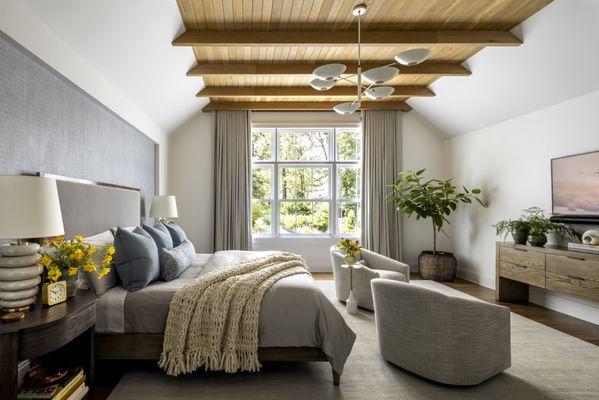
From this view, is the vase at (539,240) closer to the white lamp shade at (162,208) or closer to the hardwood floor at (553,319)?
the hardwood floor at (553,319)

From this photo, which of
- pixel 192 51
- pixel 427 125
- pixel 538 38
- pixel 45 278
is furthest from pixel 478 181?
pixel 45 278

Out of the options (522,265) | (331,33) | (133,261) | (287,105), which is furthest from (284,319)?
(287,105)

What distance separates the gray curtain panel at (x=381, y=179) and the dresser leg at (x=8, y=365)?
4.60 meters

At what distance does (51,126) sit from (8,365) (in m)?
1.61

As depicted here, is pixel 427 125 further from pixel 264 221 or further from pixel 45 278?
pixel 45 278

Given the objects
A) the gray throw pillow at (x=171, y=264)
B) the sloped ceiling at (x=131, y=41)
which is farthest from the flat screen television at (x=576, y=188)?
the sloped ceiling at (x=131, y=41)

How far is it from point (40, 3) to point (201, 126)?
3409 millimetres

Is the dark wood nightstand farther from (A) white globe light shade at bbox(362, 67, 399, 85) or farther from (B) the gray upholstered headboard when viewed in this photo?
(A) white globe light shade at bbox(362, 67, 399, 85)

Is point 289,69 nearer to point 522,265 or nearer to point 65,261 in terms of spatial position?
point 65,261

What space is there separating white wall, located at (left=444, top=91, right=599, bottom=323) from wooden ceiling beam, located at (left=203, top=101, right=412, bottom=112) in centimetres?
131

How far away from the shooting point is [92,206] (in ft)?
8.95

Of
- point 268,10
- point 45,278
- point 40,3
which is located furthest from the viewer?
point 268,10

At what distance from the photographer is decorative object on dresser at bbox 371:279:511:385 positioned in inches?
76.7

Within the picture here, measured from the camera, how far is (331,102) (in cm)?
528
